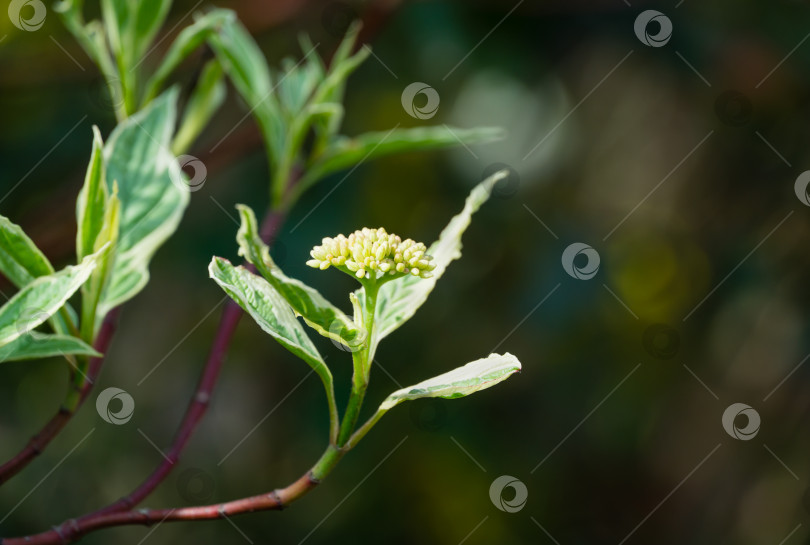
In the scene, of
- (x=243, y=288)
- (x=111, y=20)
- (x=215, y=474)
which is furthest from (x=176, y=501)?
(x=243, y=288)

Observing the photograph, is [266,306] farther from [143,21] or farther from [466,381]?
[143,21]

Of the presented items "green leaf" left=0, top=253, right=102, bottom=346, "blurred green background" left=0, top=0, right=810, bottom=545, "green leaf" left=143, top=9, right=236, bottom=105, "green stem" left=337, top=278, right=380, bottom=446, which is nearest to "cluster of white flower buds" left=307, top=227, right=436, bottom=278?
"green stem" left=337, top=278, right=380, bottom=446

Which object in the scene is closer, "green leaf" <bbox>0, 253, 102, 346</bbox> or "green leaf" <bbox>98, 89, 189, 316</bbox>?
"green leaf" <bbox>0, 253, 102, 346</bbox>

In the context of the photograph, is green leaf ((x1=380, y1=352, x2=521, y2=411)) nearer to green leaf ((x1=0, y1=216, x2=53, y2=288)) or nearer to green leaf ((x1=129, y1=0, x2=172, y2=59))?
green leaf ((x1=0, y1=216, x2=53, y2=288))

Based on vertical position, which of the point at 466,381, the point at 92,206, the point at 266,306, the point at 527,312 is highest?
the point at 92,206

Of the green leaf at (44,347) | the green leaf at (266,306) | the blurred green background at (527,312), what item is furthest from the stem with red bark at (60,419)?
the blurred green background at (527,312)

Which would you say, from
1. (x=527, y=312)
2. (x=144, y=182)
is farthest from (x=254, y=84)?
→ (x=527, y=312)
